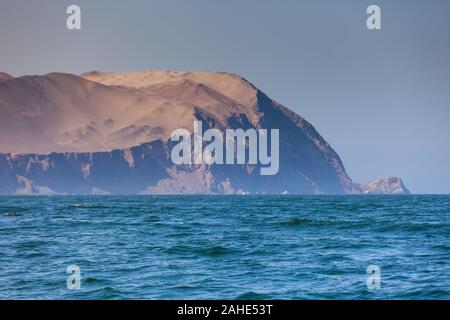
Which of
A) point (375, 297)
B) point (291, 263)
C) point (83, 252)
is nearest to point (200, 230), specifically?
point (83, 252)

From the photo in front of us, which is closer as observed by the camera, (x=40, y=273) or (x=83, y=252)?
(x=40, y=273)

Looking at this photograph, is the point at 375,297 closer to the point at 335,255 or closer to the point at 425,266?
the point at 425,266

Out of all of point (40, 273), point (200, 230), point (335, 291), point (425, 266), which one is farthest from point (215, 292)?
point (200, 230)

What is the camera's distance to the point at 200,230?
56625 mm

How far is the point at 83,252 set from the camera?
3894 centimetres

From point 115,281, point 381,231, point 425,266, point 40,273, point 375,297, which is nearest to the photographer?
point 375,297

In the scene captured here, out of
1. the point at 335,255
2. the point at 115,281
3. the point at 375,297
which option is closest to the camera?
the point at 375,297

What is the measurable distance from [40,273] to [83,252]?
8535 mm

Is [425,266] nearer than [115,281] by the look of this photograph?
No
